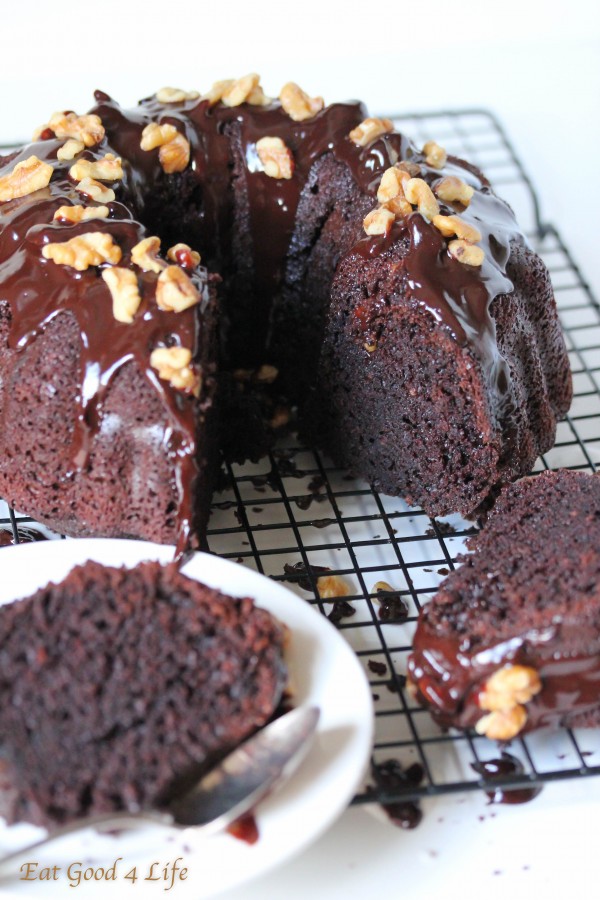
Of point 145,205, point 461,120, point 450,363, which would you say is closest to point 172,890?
point 450,363

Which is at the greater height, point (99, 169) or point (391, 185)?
point (99, 169)

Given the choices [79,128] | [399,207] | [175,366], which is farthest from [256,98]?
[175,366]

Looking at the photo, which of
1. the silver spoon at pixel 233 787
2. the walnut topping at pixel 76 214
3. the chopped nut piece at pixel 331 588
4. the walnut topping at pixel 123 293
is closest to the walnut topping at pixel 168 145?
the walnut topping at pixel 76 214

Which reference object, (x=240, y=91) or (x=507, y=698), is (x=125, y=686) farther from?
(x=240, y=91)

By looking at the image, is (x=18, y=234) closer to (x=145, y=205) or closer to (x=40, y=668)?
(x=145, y=205)

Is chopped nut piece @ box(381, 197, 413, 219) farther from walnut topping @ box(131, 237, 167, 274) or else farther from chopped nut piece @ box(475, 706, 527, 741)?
chopped nut piece @ box(475, 706, 527, 741)
